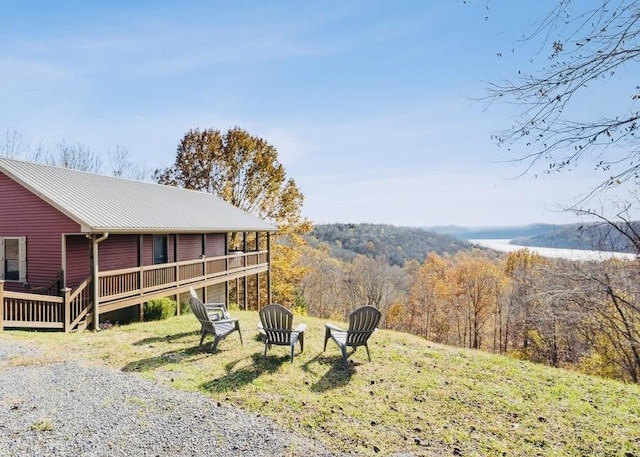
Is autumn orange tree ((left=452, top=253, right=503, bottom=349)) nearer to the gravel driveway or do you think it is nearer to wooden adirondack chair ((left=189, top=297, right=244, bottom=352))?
→ wooden adirondack chair ((left=189, top=297, right=244, bottom=352))

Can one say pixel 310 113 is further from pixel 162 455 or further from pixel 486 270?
pixel 486 270

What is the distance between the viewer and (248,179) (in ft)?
80.3

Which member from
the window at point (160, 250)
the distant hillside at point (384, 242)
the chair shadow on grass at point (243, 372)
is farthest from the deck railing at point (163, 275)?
the distant hillside at point (384, 242)

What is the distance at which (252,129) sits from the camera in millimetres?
24094

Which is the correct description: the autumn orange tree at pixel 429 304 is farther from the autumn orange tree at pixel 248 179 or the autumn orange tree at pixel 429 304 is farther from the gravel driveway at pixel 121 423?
the gravel driveway at pixel 121 423

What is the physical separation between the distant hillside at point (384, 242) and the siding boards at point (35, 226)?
171ft

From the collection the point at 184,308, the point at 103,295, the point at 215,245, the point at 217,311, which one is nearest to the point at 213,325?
A: the point at 217,311

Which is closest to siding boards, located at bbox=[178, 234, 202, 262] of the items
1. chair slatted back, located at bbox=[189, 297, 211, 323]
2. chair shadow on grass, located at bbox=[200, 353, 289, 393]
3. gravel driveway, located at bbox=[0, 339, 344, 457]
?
chair slatted back, located at bbox=[189, 297, 211, 323]

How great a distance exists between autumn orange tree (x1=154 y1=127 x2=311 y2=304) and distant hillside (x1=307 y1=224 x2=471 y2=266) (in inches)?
1456

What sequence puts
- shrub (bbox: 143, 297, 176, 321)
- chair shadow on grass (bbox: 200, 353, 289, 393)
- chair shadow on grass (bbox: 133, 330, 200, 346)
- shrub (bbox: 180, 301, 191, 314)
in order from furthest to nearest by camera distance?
shrub (bbox: 180, 301, 191, 314) < shrub (bbox: 143, 297, 176, 321) < chair shadow on grass (bbox: 133, 330, 200, 346) < chair shadow on grass (bbox: 200, 353, 289, 393)

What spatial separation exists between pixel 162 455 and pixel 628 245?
8.81m

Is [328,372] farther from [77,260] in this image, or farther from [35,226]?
[35,226]

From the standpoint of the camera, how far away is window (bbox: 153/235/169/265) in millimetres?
13303

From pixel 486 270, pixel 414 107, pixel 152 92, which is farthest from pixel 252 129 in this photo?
pixel 486 270
